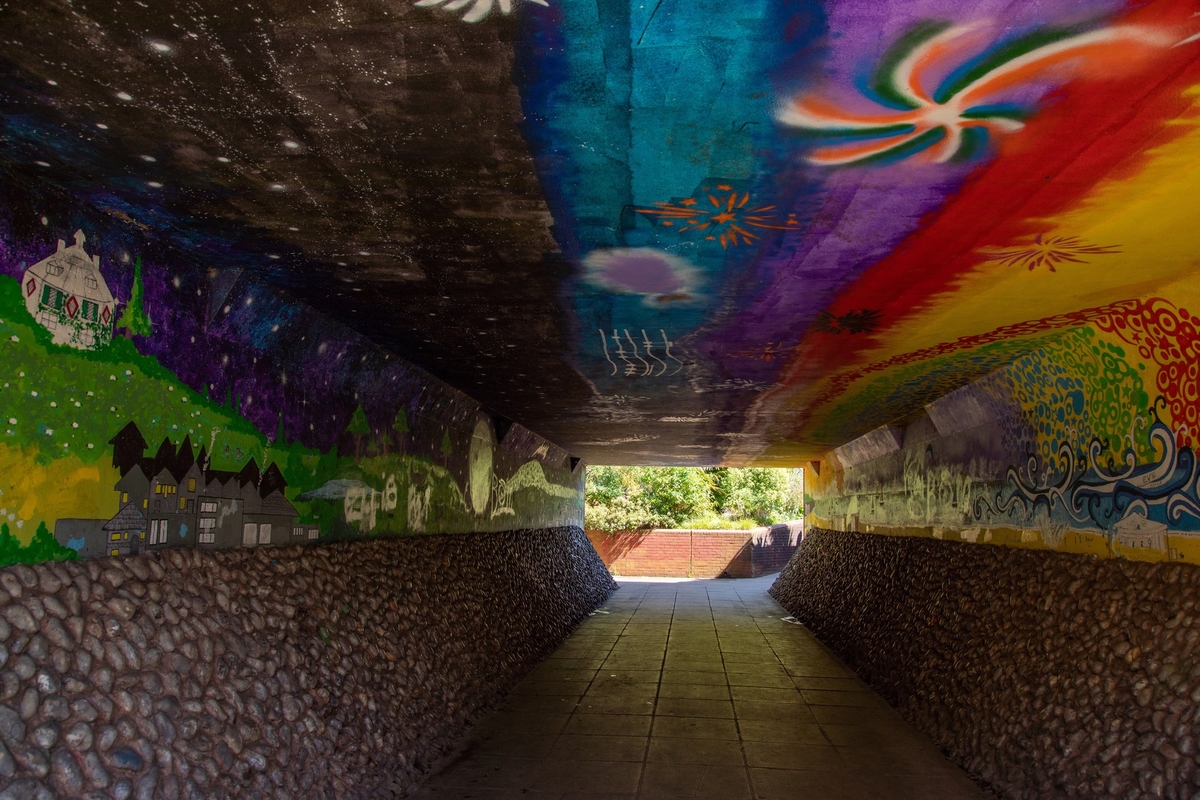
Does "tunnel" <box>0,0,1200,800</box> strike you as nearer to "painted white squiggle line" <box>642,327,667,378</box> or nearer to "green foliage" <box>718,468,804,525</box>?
"painted white squiggle line" <box>642,327,667,378</box>

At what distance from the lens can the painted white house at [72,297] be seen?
421cm

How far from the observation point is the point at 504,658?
1070 cm

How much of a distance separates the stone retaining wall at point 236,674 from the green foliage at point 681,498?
20.1 meters

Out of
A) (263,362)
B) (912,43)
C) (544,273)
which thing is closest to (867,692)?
(544,273)

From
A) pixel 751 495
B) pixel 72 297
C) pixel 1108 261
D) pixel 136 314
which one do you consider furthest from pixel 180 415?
pixel 751 495

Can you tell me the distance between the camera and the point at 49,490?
14.1 ft

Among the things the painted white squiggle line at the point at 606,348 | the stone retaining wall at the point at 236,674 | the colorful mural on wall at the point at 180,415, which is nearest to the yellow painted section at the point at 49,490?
the colorful mural on wall at the point at 180,415

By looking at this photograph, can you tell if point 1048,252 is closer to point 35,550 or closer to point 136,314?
point 136,314

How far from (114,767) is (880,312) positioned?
6.12 meters

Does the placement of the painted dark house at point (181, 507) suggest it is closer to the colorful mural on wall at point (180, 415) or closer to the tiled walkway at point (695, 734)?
the colorful mural on wall at point (180, 415)

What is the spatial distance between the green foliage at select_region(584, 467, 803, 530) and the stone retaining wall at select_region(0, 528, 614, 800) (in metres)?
20.1

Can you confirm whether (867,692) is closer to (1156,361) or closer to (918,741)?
(918,741)

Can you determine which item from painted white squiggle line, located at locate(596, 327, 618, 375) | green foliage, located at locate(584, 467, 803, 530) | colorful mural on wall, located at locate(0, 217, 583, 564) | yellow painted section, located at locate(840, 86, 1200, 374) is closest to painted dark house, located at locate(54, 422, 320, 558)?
colorful mural on wall, located at locate(0, 217, 583, 564)

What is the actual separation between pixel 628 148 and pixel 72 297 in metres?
3.16
